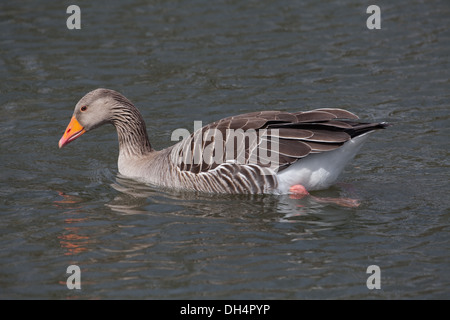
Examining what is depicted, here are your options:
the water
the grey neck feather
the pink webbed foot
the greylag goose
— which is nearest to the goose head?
the grey neck feather

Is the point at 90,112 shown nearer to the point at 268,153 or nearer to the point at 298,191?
the point at 268,153

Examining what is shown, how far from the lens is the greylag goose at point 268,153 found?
9.28 m

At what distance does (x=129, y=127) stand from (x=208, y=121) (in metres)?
1.86

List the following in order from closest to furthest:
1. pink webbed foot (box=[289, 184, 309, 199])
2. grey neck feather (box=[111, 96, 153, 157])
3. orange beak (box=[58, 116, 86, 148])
A: pink webbed foot (box=[289, 184, 309, 199]) → orange beak (box=[58, 116, 86, 148]) → grey neck feather (box=[111, 96, 153, 157])

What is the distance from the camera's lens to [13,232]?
8.77m

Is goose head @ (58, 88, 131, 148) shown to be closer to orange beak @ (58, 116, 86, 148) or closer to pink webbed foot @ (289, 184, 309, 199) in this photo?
orange beak @ (58, 116, 86, 148)

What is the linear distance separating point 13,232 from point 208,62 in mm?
6550

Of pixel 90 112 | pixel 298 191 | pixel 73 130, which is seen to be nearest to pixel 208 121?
pixel 90 112

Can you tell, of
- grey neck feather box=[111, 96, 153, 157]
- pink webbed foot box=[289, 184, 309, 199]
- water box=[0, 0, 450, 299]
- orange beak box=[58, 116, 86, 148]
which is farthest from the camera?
grey neck feather box=[111, 96, 153, 157]

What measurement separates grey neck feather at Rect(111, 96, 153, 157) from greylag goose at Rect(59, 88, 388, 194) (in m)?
0.76

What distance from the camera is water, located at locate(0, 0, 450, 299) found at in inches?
300

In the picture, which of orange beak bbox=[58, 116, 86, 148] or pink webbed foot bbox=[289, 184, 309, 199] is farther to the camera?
orange beak bbox=[58, 116, 86, 148]

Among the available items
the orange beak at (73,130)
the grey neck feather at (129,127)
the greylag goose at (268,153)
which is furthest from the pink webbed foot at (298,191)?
the orange beak at (73,130)
